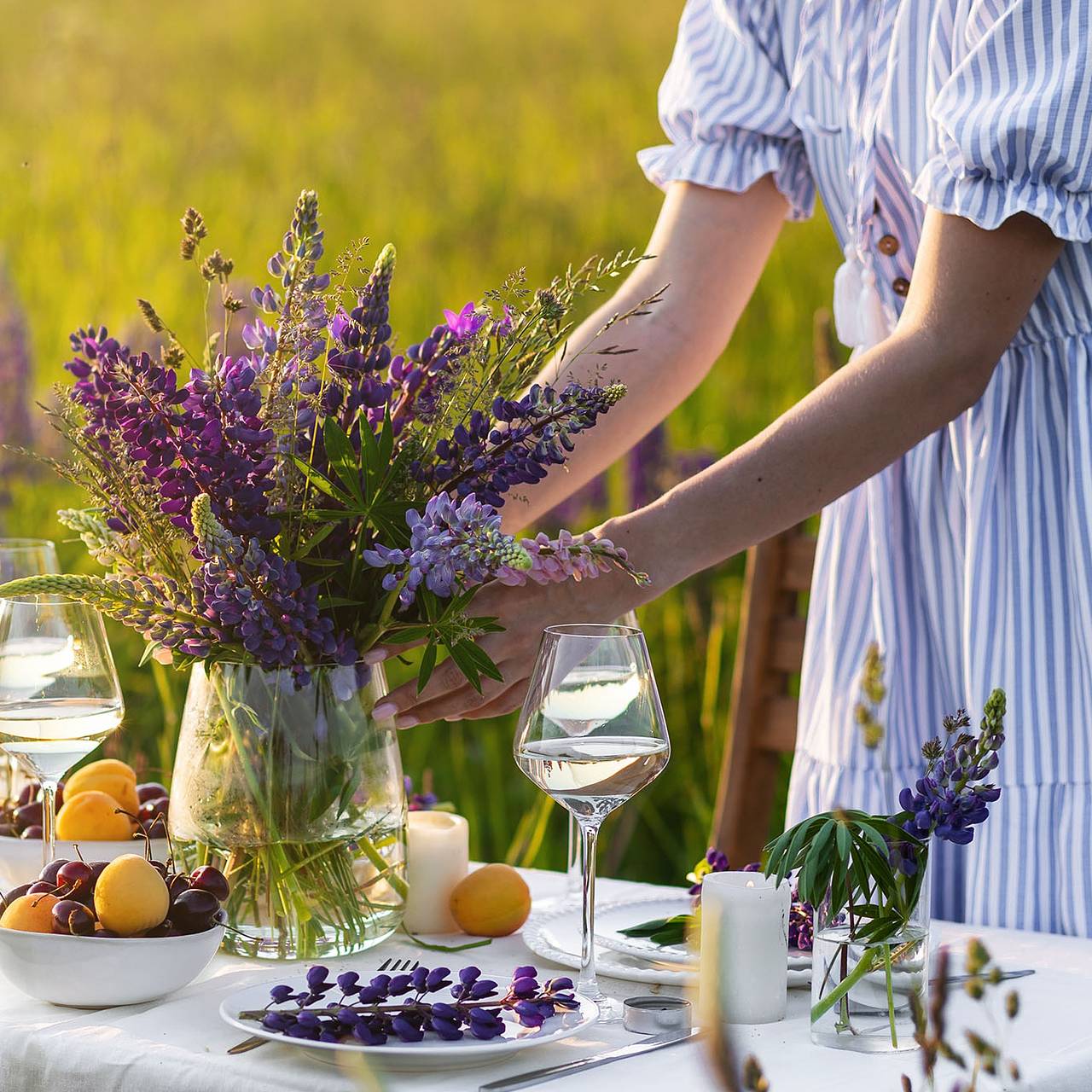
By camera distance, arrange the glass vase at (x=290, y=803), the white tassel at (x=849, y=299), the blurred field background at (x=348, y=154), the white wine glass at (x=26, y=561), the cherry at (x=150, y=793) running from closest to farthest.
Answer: the glass vase at (x=290, y=803), the cherry at (x=150, y=793), the white wine glass at (x=26, y=561), the white tassel at (x=849, y=299), the blurred field background at (x=348, y=154)

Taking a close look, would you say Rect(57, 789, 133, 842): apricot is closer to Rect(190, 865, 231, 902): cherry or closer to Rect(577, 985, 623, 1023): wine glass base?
Rect(190, 865, 231, 902): cherry

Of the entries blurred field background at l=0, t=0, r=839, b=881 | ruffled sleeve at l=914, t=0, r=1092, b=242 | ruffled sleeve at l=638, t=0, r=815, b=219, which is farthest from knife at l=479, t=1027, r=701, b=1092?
blurred field background at l=0, t=0, r=839, b=881

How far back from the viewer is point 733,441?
3203mm

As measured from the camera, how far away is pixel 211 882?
0.85 meters

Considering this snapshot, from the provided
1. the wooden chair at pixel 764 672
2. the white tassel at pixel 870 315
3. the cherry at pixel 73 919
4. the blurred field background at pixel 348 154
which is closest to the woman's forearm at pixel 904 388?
the white tassel at pixel 870 315

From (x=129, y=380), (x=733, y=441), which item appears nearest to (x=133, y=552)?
(x=129, y=380)

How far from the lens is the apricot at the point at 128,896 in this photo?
81 centimetres

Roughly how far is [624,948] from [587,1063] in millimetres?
214

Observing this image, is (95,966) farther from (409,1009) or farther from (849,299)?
(849,299)

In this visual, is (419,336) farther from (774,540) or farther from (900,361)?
(900,361)

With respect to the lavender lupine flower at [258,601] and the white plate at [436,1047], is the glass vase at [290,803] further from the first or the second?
the white plate at [436,1047]

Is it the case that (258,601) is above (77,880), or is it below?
above

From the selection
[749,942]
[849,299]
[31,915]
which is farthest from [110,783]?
[849,299]

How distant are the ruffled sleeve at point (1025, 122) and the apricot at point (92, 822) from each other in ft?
2.55
